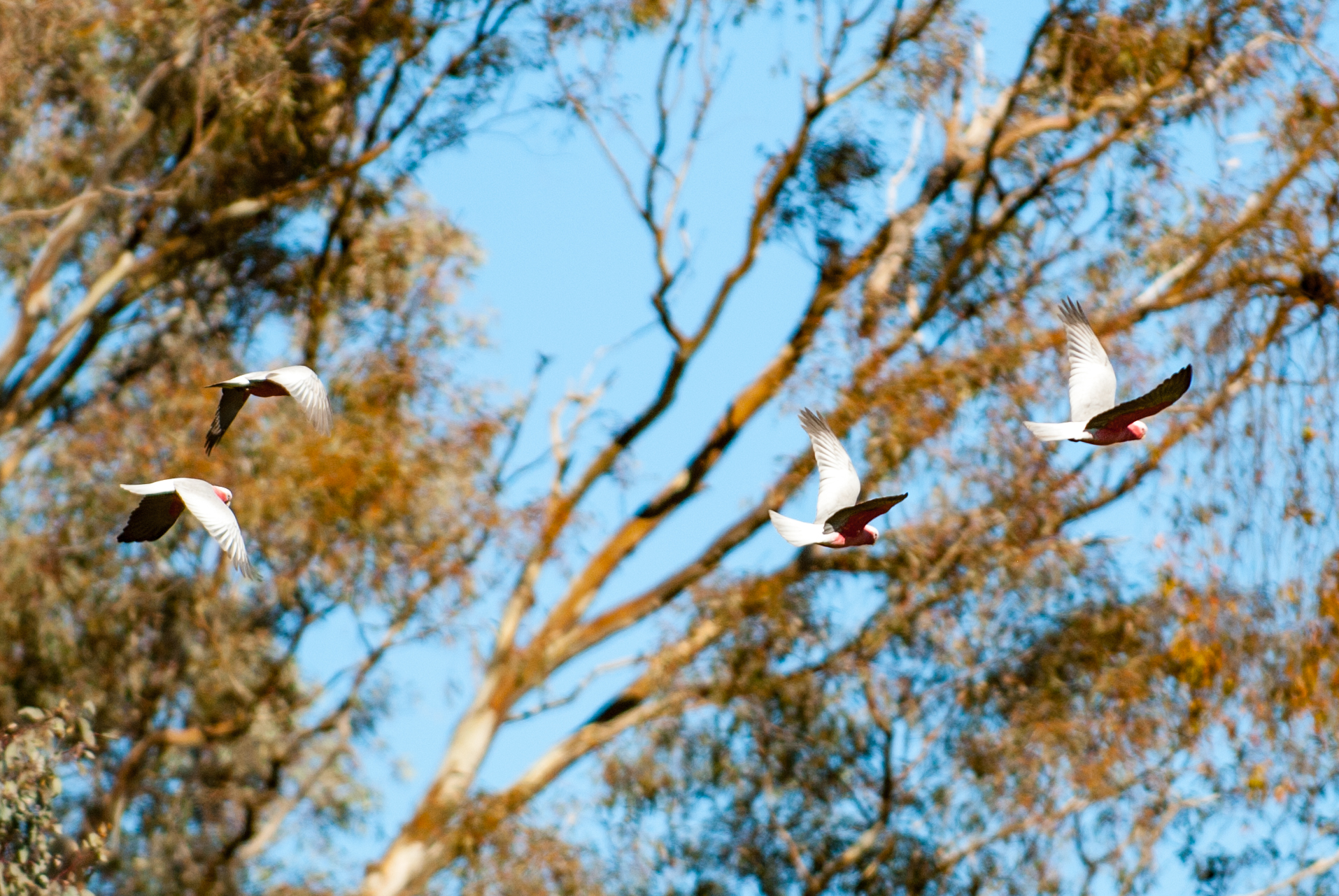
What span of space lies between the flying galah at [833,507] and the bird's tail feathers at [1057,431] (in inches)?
14.5

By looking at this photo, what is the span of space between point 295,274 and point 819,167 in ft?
10.2

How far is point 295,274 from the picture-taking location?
995 cm

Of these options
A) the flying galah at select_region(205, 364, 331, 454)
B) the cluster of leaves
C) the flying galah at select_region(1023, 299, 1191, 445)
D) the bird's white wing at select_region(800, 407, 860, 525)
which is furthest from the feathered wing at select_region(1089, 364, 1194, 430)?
the cluster of leaves

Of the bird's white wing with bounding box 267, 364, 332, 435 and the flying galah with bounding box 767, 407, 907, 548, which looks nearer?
the flying galah with bounding box 767, 407, 907, 548

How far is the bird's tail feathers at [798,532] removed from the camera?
373cm

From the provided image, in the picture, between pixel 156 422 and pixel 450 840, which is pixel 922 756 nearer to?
pixel 450 840

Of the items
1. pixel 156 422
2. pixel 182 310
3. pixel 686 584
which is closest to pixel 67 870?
pixel 156 422

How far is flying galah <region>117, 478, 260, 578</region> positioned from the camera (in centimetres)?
379

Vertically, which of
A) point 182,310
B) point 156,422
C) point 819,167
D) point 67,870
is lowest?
point 67,870

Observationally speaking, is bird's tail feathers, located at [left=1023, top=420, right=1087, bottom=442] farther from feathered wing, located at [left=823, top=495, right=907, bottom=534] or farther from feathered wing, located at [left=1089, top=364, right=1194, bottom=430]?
feathered wing, located at [left=823, top=495, right=907, bottom=534]

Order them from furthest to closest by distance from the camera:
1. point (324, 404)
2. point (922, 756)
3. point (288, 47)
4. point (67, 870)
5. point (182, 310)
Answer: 1. point (182, 310)
2. point (288, 47)
3. point (922, 756)
4. point (67, 870)
5. point (324, 404)

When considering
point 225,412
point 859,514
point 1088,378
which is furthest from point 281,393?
point 1088,378

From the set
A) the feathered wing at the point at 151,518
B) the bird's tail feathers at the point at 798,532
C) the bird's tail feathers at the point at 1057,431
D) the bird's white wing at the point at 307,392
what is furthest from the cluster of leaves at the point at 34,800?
the bird's tail feathers at the point at 1057,431

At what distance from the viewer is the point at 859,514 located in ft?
11.9
